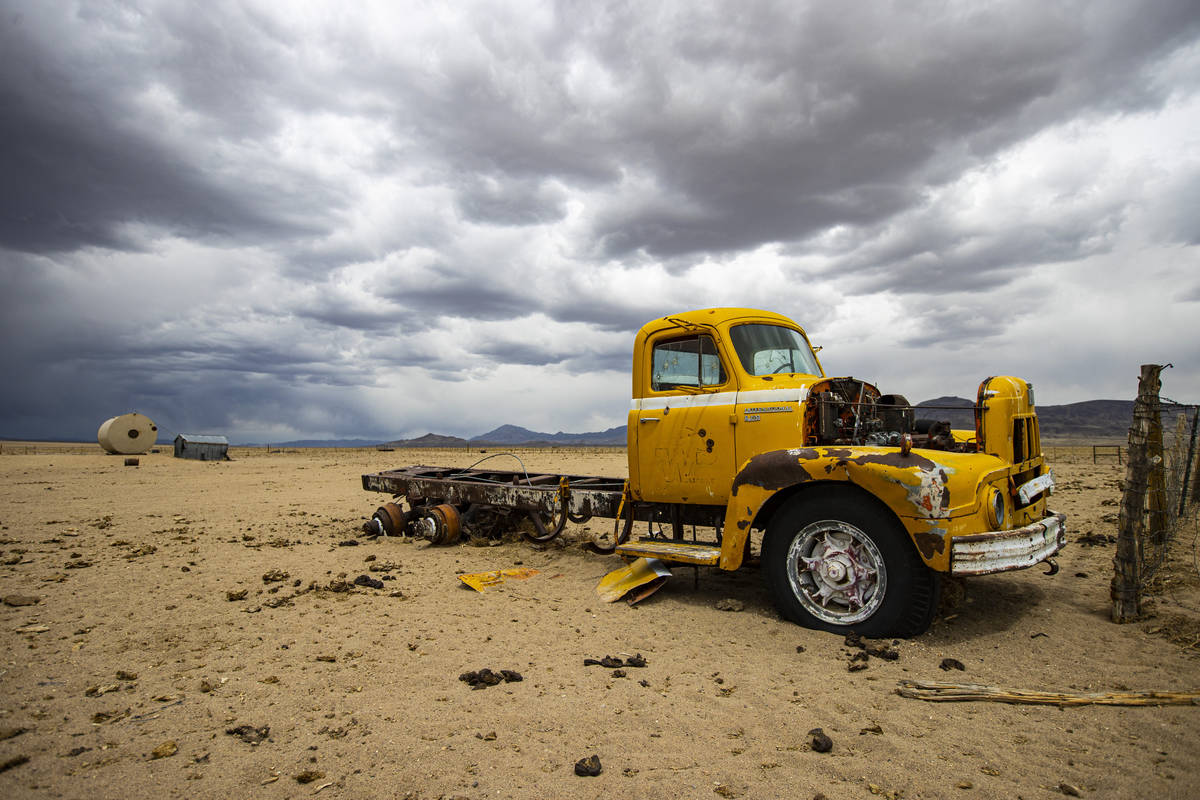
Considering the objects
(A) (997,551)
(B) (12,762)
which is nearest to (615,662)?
(A) (997,551)

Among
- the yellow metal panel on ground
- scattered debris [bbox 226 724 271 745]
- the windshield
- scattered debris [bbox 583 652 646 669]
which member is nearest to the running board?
the yellow metal panel on ground

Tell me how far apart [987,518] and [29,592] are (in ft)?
27.0

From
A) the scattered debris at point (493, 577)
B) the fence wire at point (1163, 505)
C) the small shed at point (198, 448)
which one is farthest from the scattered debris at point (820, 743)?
the small shed at point (198, 448)

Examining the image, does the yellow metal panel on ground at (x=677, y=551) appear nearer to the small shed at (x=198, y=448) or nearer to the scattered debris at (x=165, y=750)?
the scattered debris at (x=165, y=750)

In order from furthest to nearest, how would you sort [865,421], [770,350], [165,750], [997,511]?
[770,350] → [865,421] → [997,511] → [165,750]

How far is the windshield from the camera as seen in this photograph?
588cm

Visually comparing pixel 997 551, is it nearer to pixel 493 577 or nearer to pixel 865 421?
pixel 865 421

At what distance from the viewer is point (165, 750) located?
307 cm

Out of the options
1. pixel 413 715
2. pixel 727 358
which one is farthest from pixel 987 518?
pixel 413 715

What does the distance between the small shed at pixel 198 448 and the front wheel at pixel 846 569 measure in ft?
108

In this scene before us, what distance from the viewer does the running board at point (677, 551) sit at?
526 centimetres

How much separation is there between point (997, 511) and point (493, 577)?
464cm

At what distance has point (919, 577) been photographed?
4.34 metres

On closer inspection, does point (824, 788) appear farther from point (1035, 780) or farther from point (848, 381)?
point (848, 381)
